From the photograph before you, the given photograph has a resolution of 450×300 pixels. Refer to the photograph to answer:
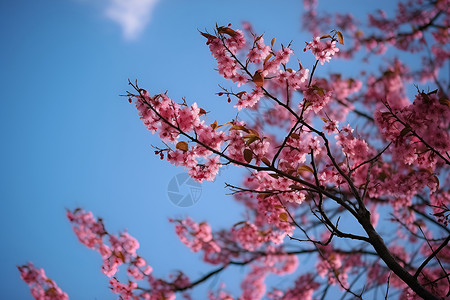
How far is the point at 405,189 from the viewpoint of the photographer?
4035 millimetres

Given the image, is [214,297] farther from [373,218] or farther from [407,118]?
[407,118]

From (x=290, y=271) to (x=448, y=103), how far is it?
7.77m

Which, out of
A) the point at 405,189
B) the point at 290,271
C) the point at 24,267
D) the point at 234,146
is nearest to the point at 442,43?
the point at 405,189

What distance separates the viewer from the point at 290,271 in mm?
9516

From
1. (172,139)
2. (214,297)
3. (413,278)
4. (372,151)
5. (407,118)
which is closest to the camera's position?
(413,278)

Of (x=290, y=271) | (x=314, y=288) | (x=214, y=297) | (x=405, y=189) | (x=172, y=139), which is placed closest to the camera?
(x=172, y=139)

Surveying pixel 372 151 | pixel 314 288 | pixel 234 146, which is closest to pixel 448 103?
pixel 234 146

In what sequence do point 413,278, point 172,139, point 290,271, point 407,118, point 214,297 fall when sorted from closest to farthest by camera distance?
point 413,278
point 172,139
point 407,118
point 214,297
point 290,271

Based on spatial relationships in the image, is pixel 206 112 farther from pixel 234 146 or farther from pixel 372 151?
pixel 372 151

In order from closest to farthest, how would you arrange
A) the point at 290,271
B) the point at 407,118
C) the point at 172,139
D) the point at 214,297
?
1. the point at 172,139
2. the point at 407,118
3. the point at 214,297
4. the point at 290,271

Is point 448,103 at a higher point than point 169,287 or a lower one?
lower

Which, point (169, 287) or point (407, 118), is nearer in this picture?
point (407, 118)

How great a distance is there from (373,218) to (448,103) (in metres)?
7.32

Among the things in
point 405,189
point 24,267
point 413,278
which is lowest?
point 413,278
